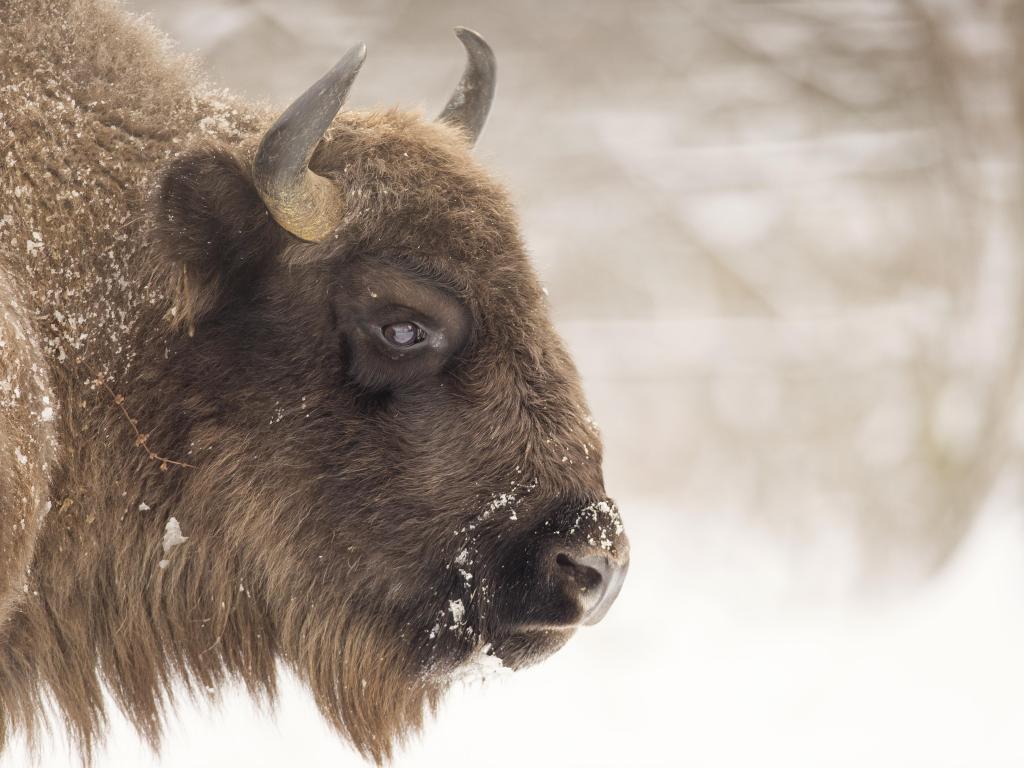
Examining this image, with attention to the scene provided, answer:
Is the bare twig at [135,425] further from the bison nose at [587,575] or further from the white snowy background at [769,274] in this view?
the white snowy background at [769,274]

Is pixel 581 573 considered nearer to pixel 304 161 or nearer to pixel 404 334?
pixel 404 334

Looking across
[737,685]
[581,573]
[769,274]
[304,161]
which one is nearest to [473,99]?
[304,161]

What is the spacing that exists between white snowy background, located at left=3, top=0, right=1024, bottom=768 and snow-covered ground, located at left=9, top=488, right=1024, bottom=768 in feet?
0.14

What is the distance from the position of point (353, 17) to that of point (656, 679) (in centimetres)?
585

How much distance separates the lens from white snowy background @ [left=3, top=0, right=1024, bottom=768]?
8.33m

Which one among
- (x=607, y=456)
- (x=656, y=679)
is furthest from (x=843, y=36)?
(x=656, y=679)

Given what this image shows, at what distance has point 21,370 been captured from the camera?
2783 mm

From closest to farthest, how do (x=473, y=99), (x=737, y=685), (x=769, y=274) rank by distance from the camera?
(x=473, y=99)
(x=737, y=685)
(x=769, y=274)

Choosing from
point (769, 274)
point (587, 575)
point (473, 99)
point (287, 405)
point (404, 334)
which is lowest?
point (769, 274)

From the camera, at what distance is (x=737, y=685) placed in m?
6.58

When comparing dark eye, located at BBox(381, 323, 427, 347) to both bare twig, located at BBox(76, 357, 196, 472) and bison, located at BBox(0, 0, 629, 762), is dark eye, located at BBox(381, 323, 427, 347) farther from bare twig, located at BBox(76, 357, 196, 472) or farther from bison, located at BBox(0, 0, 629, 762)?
bare twig, located at BBox(76, 357, 196, 472)

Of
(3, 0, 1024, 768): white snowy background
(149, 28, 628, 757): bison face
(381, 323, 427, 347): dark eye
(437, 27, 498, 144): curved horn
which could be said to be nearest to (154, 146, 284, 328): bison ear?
(149, 28, 628, 757): bison face

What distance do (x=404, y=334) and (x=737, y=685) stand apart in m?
4.34

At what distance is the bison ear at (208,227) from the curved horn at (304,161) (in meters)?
0.09
